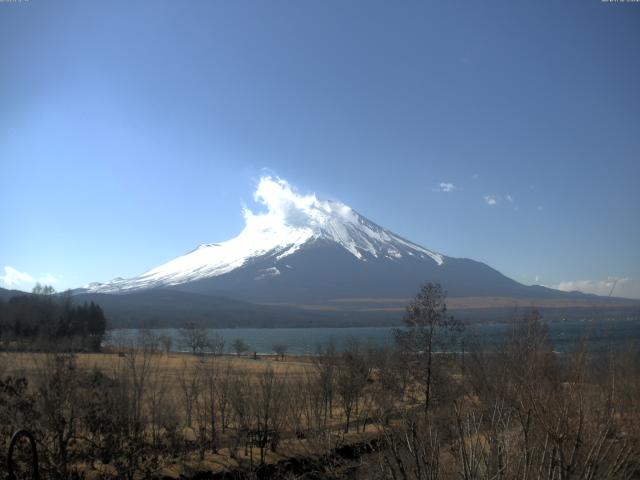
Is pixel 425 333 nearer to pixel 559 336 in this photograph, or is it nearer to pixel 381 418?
pixel 381 418

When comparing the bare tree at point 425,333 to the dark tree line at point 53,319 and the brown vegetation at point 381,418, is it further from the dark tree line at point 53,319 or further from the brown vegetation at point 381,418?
the dark tree line at point 53,319

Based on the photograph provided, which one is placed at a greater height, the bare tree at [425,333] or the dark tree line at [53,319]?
the bare tree at [425,333]

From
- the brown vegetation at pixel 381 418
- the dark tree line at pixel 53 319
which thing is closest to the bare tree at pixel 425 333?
the brown vegetation at pixel 381 418

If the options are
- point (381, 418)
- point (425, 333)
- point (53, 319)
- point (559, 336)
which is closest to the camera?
point (381, 418)

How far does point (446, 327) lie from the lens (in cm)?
2356

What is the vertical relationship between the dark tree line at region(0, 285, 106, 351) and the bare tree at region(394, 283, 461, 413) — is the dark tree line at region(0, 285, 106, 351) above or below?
below

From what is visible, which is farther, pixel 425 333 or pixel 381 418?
pixel 425 333

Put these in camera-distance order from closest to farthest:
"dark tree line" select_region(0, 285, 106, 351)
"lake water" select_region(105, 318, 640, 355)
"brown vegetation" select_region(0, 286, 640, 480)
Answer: "brown vegetation" select_region(0, 286, 640, 480), "lake water" select_region(105, 318, 640, 355), "dark tree line" select_region(0, 285, 106, 351)

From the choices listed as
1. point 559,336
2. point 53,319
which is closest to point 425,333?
point 559,336

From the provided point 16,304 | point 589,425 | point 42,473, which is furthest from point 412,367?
point 16,304

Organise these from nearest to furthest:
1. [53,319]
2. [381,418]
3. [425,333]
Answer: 1. [381,418]
2. [425,333]
3. [53,319]

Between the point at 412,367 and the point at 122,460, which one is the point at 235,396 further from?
the point at 412,367

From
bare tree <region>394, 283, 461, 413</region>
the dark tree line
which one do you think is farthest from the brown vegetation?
the dark tree line

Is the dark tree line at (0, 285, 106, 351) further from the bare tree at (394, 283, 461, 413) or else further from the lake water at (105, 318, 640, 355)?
the bare tree at (394, 283, 461, 413)
